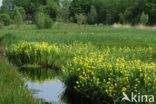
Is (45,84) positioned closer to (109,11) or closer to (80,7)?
(109,11)

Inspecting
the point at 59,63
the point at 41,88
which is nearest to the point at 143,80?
the point at 41,88

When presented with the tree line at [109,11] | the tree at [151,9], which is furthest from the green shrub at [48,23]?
the tree at [151,9]

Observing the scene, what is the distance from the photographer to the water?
8.92m

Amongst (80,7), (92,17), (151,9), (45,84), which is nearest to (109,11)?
(92,17)

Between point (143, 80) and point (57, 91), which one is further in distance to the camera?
point (57, 91)

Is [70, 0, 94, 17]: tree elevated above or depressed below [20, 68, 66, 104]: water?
Result: above

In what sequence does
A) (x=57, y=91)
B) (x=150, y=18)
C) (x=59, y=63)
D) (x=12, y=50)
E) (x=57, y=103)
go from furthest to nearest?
1. (x=150, y=18)
2. (x=12, y=50)
3. (x=59, y=63)
4. (x=57, y=91)
5. (x=57, y=103)

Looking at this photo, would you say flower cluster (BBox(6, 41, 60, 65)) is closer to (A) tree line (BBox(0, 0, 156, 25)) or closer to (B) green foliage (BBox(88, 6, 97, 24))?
(A) tree line (BBox(0, 0, 156, 25))

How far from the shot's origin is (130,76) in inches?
284

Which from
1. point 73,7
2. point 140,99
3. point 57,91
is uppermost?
point 73,7

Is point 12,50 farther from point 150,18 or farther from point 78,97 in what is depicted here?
point 150,18

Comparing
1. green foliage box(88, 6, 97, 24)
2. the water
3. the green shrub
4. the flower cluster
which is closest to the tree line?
green foliage box(88, 6, 97, 24)

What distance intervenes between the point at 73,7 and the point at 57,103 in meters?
72.7

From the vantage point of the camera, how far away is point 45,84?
10.6 meters
